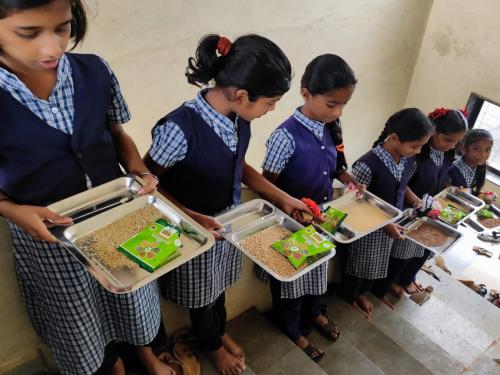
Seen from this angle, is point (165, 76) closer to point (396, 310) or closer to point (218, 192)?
point (218, 192)

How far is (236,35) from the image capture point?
136 inches

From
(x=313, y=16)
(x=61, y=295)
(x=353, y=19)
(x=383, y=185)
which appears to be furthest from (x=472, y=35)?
(x=61, y=295)

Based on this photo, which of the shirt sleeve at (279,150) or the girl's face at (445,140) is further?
the girl's face at (445,140)

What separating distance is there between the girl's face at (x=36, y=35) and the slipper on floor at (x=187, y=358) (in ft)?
4.11

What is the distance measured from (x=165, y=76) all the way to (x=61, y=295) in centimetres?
230

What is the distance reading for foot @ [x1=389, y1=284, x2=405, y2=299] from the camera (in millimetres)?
2893

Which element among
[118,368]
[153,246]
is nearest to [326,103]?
[153,246]

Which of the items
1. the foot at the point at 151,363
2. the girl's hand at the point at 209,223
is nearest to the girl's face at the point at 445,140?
the girl's hand at the point at 209,223

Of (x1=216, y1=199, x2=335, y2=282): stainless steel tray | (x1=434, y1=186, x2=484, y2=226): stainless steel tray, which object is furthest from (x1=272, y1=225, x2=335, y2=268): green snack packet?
(x1=434, y1=186, x2=484, y2=226): stainless steel tray

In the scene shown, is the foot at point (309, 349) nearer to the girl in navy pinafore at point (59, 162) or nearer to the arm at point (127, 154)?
the girl in navy pinafore at point (59, 162)

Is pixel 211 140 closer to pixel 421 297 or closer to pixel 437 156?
pixel 437 156

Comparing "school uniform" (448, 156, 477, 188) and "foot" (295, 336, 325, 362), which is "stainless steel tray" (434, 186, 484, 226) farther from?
"foot" (295, 336, 325, 362)

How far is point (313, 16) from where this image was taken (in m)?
3.81

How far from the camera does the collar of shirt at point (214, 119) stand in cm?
154
